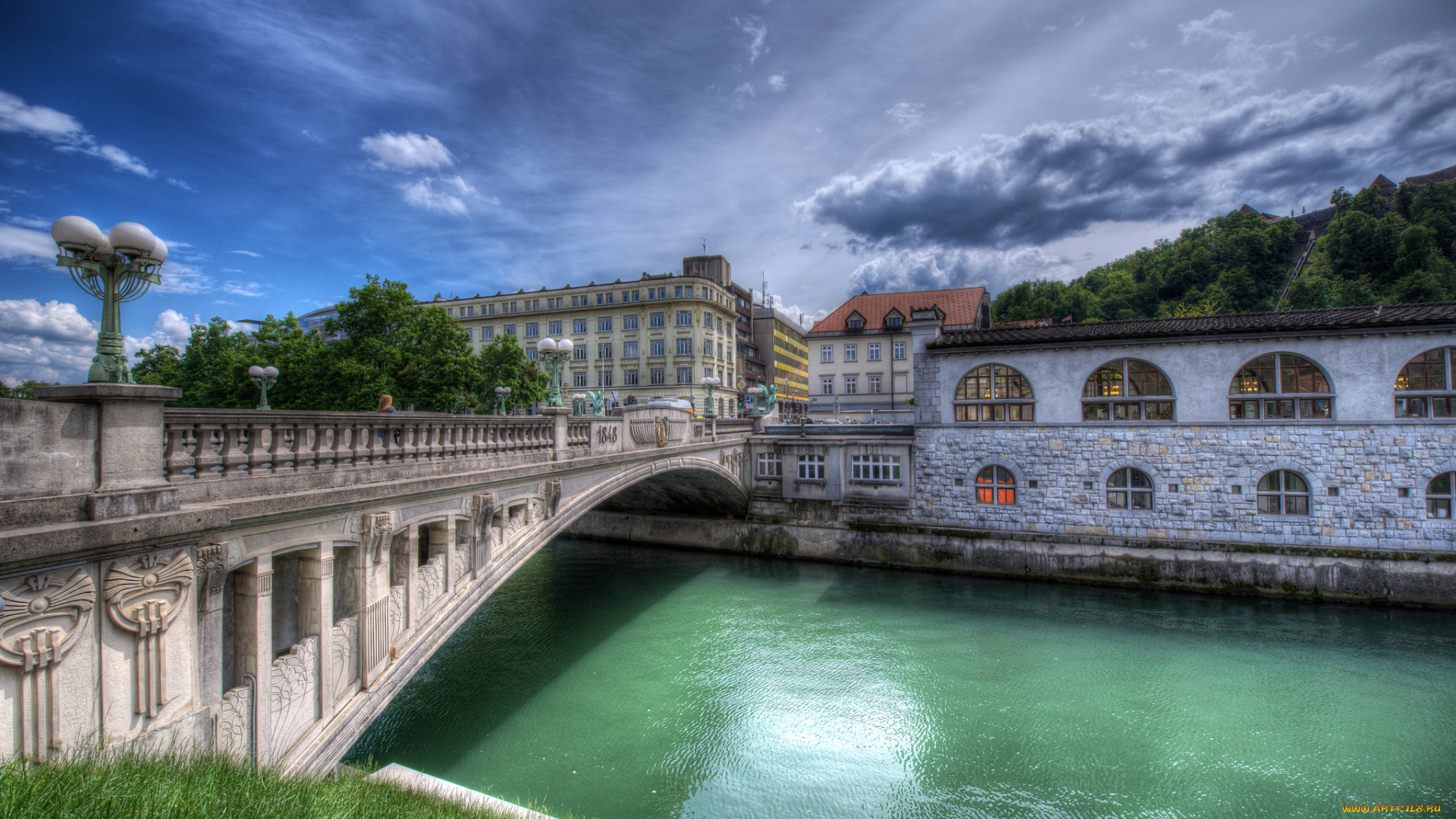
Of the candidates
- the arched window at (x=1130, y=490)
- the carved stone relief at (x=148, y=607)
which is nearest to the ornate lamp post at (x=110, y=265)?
the carved stone relief at (x=148, y=607)

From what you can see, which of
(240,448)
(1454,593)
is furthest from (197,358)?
(1454,593)

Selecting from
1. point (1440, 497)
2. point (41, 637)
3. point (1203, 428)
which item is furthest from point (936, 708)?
point (1440, 497)

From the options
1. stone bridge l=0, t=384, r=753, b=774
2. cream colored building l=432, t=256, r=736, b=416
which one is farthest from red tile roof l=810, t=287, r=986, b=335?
stone bridge l=0, t=384, r=753, b=774

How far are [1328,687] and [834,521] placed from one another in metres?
13.7

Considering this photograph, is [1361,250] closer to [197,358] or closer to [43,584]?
[43,584]

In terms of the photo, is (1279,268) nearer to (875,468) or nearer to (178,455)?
(875,468)

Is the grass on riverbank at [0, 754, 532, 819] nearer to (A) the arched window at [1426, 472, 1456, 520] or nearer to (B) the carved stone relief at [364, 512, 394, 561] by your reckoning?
(B) the carved stone relief at [364, 512, 394, 561]

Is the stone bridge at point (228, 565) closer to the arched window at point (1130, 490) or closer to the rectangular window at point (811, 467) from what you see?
the rectangular window at point (811, 467)

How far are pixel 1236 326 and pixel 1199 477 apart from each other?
15.8 ft

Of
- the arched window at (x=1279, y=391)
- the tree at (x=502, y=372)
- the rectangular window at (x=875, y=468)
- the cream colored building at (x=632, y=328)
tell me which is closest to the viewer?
the arched window at (x=1279, y=391)

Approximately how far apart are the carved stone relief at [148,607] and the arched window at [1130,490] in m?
22.8

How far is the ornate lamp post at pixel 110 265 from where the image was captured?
4.46 m

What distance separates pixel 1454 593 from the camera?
16.8m

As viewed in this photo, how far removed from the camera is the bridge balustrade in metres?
5.23
